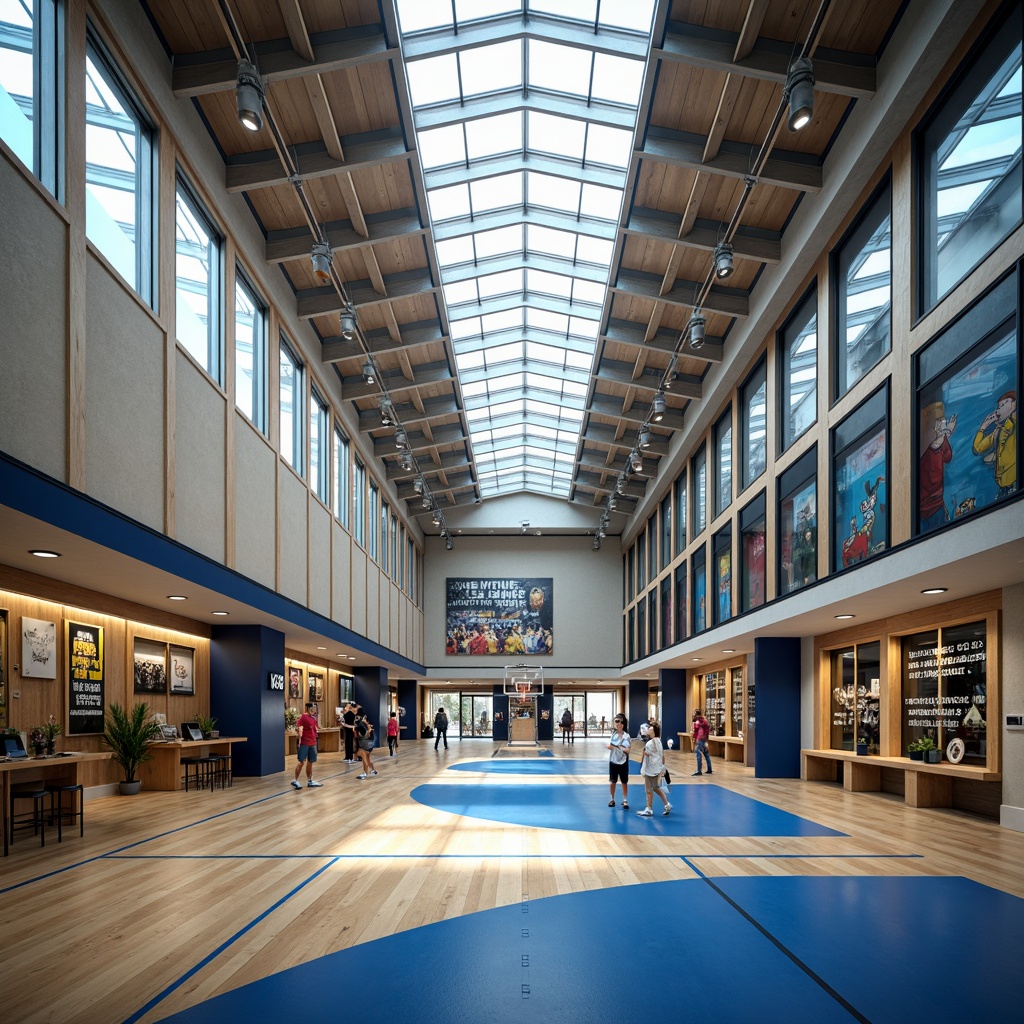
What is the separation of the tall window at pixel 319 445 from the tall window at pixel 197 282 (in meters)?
6.59

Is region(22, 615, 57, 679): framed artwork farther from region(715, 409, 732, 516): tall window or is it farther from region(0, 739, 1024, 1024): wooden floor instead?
region(715, 409, 732, 516): tall window

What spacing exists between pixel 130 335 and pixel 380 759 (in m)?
19.3

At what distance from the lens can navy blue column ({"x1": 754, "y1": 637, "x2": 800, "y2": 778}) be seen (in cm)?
2019

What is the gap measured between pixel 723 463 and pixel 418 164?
486 inches

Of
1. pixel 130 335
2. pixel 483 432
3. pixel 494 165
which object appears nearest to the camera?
pixel 130 335

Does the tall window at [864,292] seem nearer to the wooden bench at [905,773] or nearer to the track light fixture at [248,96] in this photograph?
the wooden bench at [905,773]

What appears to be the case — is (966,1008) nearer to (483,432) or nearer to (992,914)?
(992,914)

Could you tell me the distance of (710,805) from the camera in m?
14.7

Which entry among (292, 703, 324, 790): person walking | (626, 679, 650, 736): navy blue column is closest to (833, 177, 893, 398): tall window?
(292, 703, 324, 790): person walking

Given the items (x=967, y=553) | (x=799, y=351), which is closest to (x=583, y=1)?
(x=799, y=351)

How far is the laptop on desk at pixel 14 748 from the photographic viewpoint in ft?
34.2

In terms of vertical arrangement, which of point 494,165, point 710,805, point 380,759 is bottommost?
point 380,759

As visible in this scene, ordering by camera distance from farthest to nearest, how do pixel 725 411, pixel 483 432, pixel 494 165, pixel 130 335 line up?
pixel 483 432, pixel 725 411, pixel 494 165, pixel 130 335

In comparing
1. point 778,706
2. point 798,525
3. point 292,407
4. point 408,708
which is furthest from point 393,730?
point 798,525
